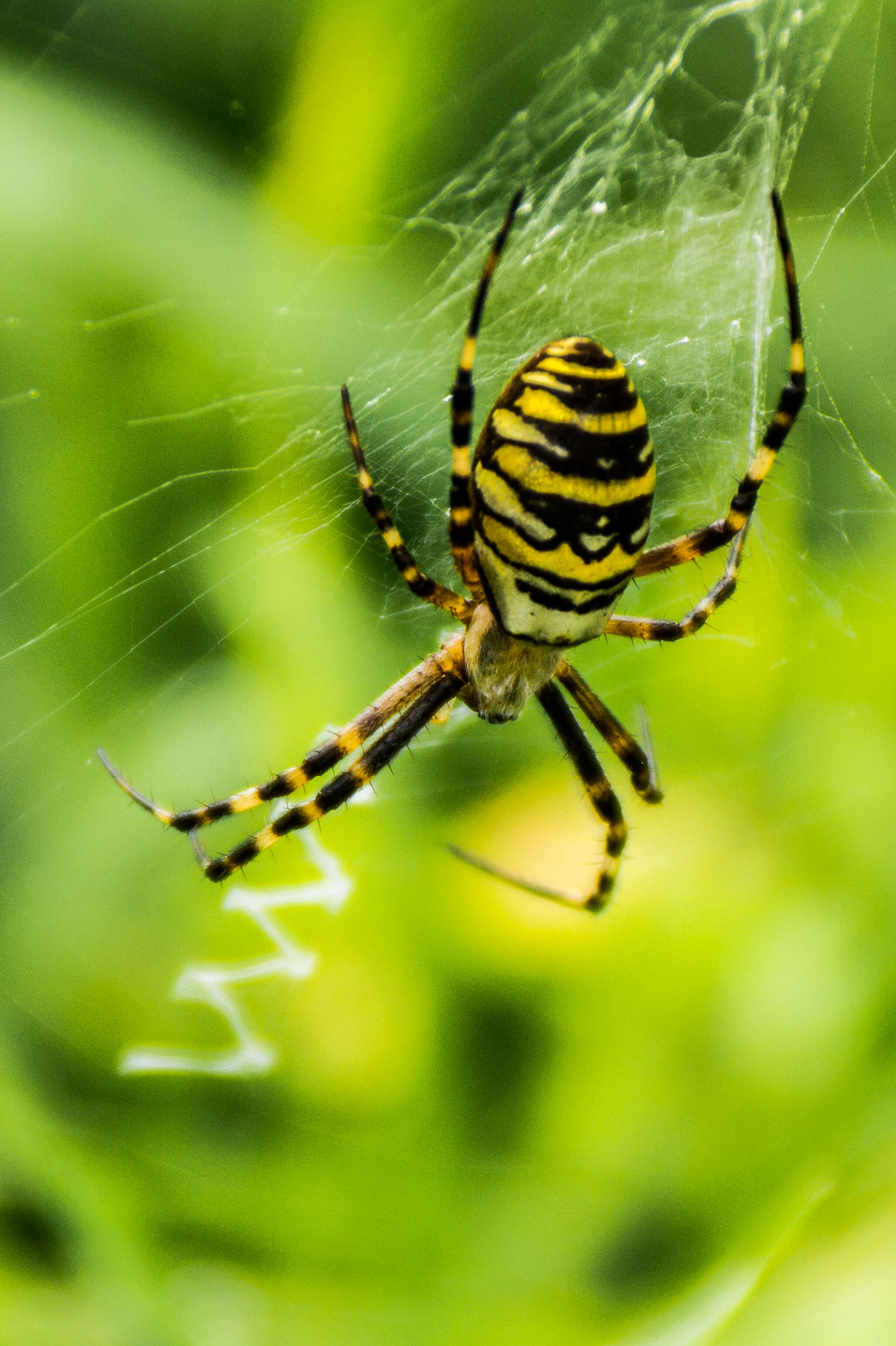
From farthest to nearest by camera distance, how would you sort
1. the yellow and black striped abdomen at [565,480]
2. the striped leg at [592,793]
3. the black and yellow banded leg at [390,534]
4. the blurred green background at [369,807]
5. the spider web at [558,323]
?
1. the striped leg at [592,793]
2. the blurred green background at [369,807]
3. the spider web at [558,323]
4. the black and yellow banded leg at [390,534]
5. the yellow and black striped abdomen at [565,480]

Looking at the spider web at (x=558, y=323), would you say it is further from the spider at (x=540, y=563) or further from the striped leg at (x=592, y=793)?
the striped leg at (x=592, y=793)

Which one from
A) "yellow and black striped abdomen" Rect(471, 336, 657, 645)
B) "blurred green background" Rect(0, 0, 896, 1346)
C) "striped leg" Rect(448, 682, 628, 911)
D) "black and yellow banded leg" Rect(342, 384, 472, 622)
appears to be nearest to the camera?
"yellow and black striped abdomen" Rect(471, 336, 657, 645)

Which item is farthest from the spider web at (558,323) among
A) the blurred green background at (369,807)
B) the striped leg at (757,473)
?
the striped leg at (757,473)

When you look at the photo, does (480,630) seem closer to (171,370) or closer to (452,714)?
(452,714)

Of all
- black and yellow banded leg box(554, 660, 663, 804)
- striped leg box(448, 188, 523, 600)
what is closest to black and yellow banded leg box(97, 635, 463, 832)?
black and yellow banded leg box(554, 660, 663, 804)

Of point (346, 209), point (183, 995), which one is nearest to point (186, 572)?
point (346, 209)

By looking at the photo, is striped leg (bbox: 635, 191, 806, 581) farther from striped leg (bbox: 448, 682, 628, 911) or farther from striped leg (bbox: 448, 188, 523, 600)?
striped leg (bbox: 448, 682, 628, 911)

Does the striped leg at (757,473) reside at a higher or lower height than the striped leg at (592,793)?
higher
